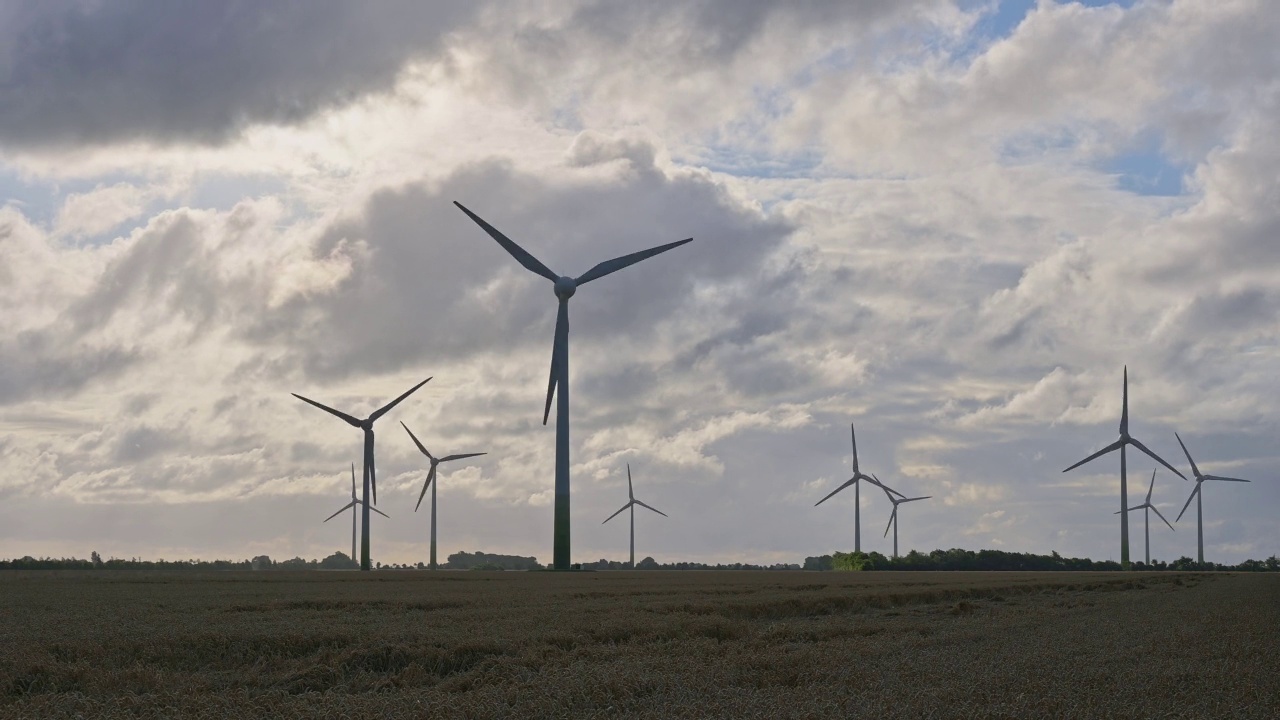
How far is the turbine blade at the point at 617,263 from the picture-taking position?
11362 centimetres

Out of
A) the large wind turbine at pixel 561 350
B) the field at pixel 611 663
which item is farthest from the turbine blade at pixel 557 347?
the field at pixel 611 663

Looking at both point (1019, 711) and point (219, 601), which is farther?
point (219, 601)

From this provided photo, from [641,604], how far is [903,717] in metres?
27.2

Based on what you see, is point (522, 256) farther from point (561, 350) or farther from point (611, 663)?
point (611, 663)

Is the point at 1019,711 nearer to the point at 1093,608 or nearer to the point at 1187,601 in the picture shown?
the point at 1093,608

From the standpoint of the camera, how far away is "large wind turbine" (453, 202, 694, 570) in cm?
10731

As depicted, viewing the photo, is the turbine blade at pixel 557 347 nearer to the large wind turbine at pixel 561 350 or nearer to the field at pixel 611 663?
the large wind turbine at pixel 561 350

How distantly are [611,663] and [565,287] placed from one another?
90.5 meters

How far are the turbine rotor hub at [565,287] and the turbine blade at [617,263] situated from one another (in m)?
0.63

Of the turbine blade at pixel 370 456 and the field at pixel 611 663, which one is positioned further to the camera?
the turbine blade at pixel 370 456

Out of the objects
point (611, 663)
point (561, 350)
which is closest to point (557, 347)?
point (561, 350)

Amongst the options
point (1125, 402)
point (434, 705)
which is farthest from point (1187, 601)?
point (1125, 402)

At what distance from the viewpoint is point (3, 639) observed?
1136 inches

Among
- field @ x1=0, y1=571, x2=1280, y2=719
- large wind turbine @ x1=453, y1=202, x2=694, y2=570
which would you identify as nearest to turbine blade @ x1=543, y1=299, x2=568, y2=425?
large wind turbine @ x1=453, y1=202, x2=694, y2=570
